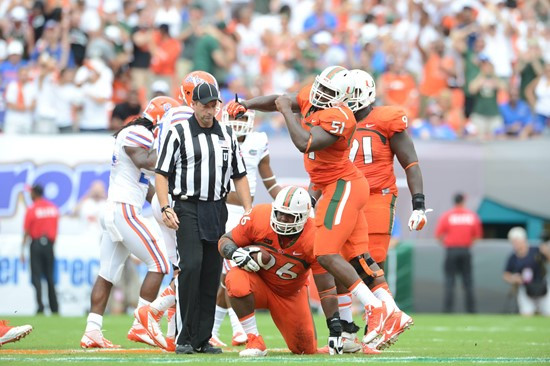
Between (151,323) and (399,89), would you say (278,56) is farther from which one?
(151,323)

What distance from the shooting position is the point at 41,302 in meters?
15.2

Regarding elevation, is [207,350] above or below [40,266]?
below

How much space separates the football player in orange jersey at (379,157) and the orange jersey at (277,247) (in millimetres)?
549

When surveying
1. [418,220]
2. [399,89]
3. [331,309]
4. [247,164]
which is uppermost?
[399,89]

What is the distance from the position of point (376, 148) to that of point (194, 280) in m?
1.92

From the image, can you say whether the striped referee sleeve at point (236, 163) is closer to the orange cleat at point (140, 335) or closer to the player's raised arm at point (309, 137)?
the player's raised arm at point (309, 137)

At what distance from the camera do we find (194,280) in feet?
25.9

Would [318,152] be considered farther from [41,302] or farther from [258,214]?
[41,302]

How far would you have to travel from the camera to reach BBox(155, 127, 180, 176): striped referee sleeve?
793 centimetres

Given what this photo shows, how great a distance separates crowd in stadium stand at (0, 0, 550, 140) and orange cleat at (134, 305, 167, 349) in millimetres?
8191

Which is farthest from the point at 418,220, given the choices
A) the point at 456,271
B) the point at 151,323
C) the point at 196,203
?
the point at 456,271

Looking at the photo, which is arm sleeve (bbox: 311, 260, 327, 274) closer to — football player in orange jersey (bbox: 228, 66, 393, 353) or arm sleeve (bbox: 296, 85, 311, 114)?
football player in orange jersey (bbox: 228, 66, 393, 353)

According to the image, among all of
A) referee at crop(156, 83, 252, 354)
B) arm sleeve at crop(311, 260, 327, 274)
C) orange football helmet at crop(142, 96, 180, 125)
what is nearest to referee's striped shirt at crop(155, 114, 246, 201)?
referee at crop(156, 83, 252, 354)

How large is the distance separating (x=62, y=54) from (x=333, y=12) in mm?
4941
